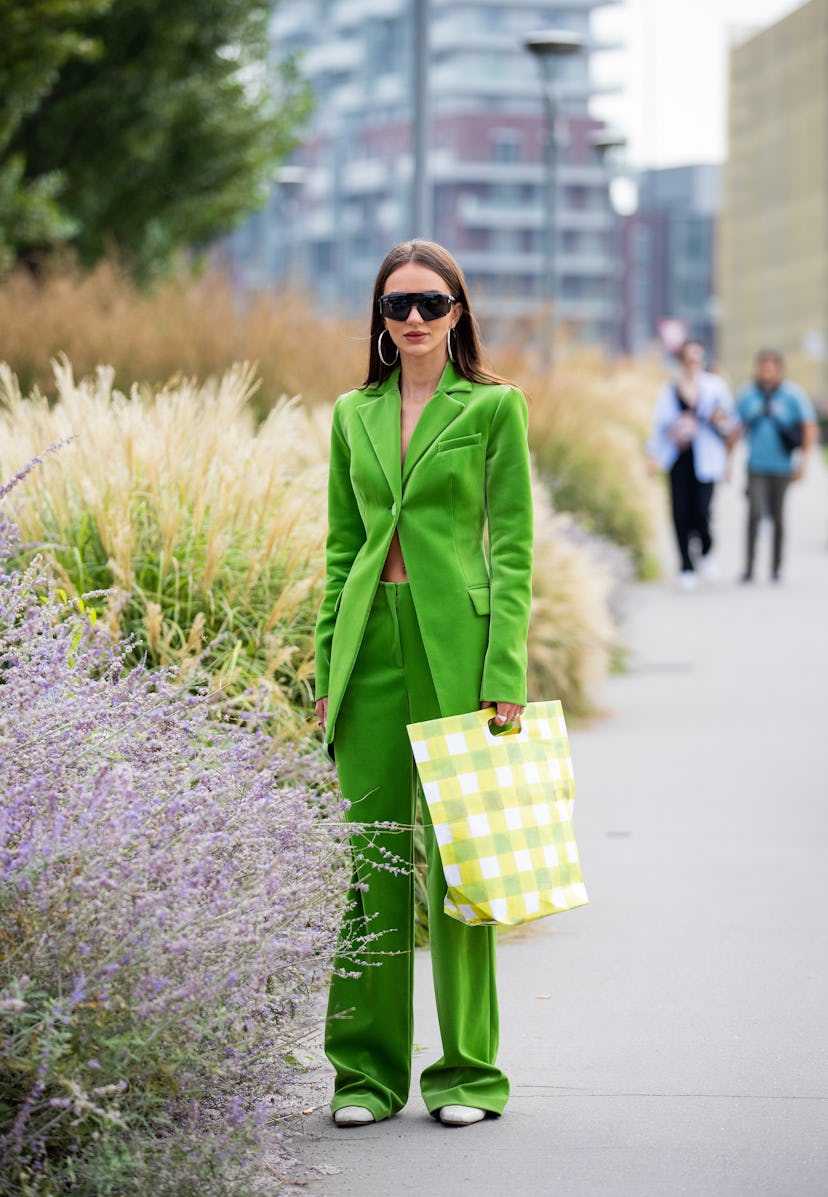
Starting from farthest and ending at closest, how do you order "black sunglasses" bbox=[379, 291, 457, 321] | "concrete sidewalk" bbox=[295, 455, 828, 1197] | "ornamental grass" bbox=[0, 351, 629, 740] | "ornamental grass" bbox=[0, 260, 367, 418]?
1. "ornamental grass" bbox=[0, 260, 367, 418]
2. "ornamental grass" bbox=[0, 351, 629, 740]
3. "black sunglasses" bbox=[379, 291, 457, 321]
4. "concrete sidewalk" bbox=[295, 455, 828, 1197]

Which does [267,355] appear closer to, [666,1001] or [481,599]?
[666,1001]

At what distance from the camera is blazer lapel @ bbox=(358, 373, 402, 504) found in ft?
14.0

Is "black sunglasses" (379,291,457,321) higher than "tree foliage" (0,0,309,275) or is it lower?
lower

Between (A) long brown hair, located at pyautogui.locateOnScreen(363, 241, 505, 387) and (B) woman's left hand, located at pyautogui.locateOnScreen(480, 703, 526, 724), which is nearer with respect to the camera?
(B) woman's left hand, located at pyautogui.locateOnScreen(480, 703, 526, 724)

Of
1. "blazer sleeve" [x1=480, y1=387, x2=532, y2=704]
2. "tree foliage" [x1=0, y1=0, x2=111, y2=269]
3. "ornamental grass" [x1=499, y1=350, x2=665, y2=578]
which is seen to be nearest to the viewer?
"blazer sleeve" [x1=480, y1=387, x2=532, y2=704]

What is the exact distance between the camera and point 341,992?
4312mm

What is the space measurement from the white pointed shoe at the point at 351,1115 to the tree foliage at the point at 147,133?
13.5 metres

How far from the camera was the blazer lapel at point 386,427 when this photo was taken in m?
4.26

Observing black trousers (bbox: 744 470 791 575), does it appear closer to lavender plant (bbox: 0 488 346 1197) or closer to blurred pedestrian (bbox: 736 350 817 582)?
blurred pedestrian (bbox: 736 350 817 582)

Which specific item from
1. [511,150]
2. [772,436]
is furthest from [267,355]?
[511,150]

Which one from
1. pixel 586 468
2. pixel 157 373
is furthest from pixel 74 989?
pixel 586 468

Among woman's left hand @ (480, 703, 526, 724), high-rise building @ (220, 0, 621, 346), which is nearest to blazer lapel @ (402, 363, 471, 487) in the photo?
woman's left hand @ (480, 703, 526, 724)

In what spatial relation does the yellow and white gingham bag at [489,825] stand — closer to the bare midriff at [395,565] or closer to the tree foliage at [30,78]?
the bare midriff at [395,565]

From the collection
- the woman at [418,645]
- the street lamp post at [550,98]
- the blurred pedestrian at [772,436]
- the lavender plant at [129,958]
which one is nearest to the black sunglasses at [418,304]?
the woman at [418,645]
